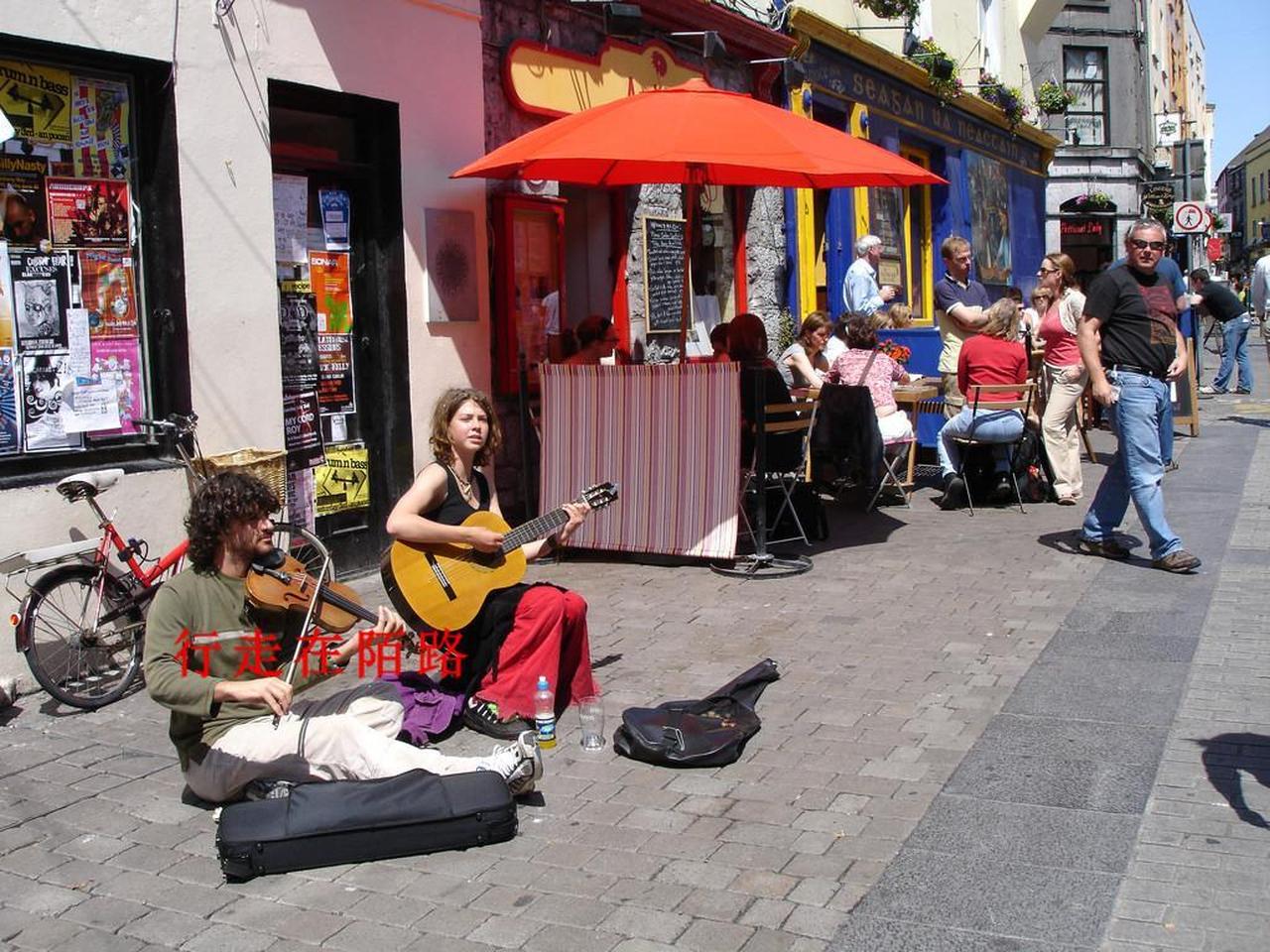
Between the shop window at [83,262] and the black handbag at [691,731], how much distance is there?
3.04 m

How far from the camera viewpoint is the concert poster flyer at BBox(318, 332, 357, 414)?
8.16m

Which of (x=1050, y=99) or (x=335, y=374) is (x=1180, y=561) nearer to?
(x=335, y=374)

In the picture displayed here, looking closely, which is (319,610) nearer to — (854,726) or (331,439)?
(854,726)

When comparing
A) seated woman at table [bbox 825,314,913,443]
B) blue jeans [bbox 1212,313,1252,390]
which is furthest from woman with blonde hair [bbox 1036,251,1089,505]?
blue jeans [bbox 1212,313,1252,390]

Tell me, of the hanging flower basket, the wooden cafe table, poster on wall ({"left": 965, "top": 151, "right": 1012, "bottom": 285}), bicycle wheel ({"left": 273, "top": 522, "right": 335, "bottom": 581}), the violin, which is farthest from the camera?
poster on wall ({"left": 965, "top": 151, "right": 1012, "bottom": 285})

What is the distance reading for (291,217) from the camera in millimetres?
7891

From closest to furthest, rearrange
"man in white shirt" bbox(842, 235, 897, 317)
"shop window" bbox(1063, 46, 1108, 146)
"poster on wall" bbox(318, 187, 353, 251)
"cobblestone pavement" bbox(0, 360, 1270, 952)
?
"cobblestone pavement" bbox(0, 360, 1270, 952)
"poster on wall" bbox(318, 187, 353, 251)
"man in white shirt" bbox(842, 235, 897, 317)
"shop window" bbox(1063, 46, 1108, 146)

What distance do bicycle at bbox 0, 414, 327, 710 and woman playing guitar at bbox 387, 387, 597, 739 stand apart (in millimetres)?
599

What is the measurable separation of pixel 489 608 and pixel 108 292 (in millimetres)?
2735

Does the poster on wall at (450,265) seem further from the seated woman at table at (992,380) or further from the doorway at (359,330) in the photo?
the seated woman at table at (992,380)

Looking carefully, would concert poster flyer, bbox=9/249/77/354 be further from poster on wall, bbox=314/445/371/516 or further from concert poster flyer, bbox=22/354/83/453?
poster on wall, bbox=314/445/371/516

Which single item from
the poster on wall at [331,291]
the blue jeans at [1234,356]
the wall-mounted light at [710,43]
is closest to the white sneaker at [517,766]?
the poster on wall at [331,291]

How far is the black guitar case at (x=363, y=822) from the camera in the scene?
403 cm

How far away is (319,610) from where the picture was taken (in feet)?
14.6
